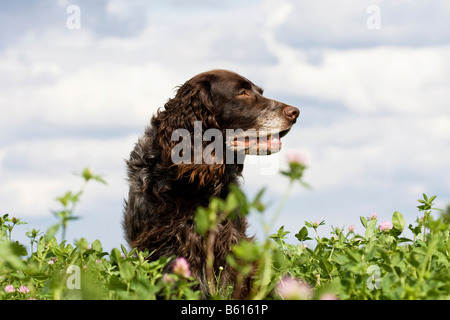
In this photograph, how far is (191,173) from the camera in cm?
482

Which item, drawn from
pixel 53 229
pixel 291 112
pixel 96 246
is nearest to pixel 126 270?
pixel 53 229

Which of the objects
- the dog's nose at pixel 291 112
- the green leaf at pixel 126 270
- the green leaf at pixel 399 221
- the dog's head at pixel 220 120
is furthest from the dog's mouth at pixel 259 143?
the green leaf at pixel 126 270

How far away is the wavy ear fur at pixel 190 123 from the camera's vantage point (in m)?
4.82

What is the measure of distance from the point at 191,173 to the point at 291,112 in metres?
1.25

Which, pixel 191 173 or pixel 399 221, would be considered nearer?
pixel 399 221

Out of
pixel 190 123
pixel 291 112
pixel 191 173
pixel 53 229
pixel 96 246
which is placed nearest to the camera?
pixel 53 229

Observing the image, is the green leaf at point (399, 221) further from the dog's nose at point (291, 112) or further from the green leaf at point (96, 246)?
the green leaf at point (96, 246)

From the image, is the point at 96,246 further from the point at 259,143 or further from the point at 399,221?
the point at 399,221

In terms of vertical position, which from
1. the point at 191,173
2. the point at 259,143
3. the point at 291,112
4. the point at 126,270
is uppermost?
the point at 291,112

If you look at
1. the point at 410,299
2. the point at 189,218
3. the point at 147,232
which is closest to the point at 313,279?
the point at 189,218

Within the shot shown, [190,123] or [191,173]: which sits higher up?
[190,123]

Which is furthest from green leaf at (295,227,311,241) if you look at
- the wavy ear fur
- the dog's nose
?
the dog's nose
